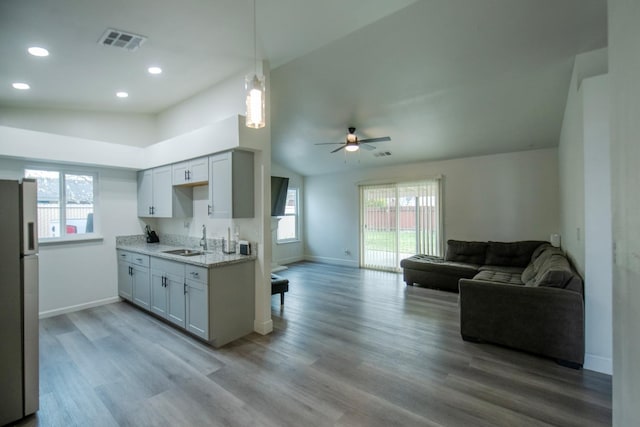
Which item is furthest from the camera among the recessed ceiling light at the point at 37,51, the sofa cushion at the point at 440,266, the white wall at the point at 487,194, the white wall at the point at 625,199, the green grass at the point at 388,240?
the green grass at the point at 388,240

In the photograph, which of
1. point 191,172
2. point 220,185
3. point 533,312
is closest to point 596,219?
point 533,312

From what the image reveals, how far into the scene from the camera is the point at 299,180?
331 inches

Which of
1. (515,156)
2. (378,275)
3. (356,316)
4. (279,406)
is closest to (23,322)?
(279,406)

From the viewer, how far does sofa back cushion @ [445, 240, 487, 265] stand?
18.0 feet

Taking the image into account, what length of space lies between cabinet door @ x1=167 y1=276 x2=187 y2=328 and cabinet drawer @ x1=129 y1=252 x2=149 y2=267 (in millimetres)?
691

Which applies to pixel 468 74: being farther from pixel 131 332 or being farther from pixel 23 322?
pixel 131 332

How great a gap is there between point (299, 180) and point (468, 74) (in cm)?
557

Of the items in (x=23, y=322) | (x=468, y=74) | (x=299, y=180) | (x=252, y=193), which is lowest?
(x=23, y=322)

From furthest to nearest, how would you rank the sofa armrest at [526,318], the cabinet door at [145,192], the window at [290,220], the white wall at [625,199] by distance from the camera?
the window at [290,220] < the cabinet door at [145,192] < the sofa armrest at [526,318] < the white wall at [625,199]

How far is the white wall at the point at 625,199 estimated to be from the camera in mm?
1038

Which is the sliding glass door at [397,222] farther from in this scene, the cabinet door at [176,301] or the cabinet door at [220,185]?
the cabinet door at [176,301]

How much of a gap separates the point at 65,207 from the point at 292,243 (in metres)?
5.06

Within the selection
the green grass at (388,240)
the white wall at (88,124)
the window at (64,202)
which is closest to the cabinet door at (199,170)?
the white wall at (88,124)

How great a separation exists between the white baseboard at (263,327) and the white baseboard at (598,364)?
319 centimetres
